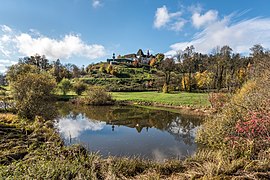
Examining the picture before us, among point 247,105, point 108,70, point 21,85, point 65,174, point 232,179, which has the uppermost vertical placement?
point 108,70

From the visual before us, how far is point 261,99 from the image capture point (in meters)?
10.6

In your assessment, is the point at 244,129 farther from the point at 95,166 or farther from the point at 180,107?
the point at 180,107

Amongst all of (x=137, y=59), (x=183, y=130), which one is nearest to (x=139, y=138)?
(x=183, y=130)

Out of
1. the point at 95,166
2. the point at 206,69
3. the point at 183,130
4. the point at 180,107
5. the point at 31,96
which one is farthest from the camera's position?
the point at 206,69

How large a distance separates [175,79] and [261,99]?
4734cm

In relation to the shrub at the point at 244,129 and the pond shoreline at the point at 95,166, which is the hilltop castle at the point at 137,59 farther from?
the pond shoreline at the point at 95,166

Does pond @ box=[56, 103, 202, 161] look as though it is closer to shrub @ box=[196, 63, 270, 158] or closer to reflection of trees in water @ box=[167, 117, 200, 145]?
reflection of trees in water @ box=[167, 117, 200, 145]

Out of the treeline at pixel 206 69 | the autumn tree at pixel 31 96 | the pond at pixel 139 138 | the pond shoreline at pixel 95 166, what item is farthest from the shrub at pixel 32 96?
the treeline at pixel 206 69

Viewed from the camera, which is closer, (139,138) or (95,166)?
(95,166)

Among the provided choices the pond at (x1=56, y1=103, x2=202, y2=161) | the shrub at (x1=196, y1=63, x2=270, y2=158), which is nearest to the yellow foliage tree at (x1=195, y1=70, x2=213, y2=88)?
the pond at (x1=56, y1=103, x2=202, y2=161)

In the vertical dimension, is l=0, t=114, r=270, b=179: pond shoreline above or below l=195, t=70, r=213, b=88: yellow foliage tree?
below

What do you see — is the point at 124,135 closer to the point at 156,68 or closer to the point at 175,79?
the point at 175,79

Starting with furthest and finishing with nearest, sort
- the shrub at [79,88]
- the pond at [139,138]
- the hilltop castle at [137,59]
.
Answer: the hilltop castle at [137,59] < the shrub at [79,88] < the pond at [139,138]

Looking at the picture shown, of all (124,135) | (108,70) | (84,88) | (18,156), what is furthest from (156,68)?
(18,156)
